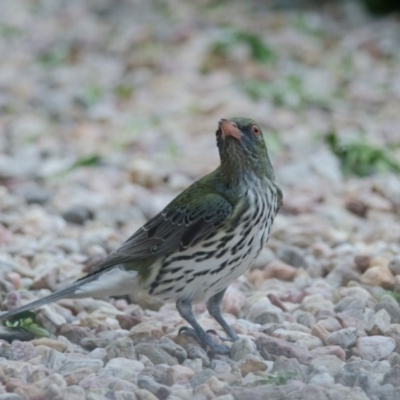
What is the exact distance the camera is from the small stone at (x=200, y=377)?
448cm

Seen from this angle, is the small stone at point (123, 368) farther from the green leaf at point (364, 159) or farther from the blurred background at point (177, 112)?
the green leaf at point (364, 159)

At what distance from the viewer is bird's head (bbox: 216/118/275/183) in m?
5.46

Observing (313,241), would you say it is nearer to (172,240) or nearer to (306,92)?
(172,240)

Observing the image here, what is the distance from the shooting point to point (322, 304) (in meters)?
5.91

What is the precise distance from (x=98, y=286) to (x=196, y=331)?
553mm

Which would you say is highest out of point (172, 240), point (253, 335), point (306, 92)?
point (306, 92)

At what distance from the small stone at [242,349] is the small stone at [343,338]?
393mm

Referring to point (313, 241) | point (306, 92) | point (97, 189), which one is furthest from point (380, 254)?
point (306, 92)

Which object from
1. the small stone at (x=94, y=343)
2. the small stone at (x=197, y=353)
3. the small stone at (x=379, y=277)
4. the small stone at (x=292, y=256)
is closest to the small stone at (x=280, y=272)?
the small stone at (x=292, y=256)

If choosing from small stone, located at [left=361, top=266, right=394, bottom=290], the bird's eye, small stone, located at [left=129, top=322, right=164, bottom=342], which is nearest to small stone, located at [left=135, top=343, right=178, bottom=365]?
small stone, located at [left=129, top=322, right=164, bottom=342]

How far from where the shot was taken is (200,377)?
14.9 ft

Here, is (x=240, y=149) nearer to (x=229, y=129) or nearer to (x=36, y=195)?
(x=229, y=129)

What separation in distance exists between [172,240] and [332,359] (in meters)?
1.15

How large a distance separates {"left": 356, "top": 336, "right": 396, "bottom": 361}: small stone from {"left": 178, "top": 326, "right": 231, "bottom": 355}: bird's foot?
0.64 meters
